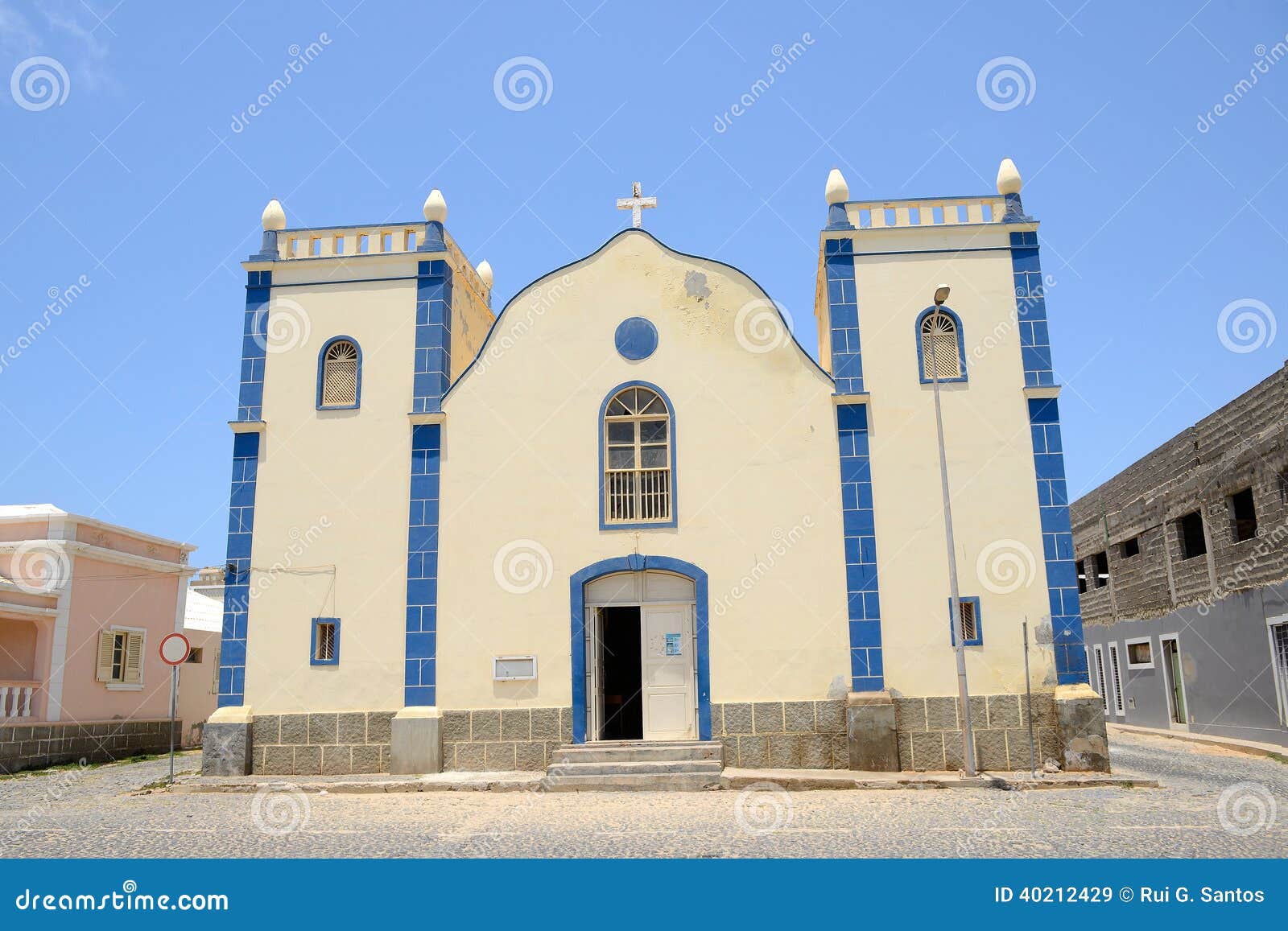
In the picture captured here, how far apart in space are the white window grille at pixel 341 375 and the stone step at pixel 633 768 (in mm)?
6612

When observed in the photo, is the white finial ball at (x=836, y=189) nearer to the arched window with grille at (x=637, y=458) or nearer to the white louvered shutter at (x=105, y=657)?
the arched window with grille at (x=637, y=458)

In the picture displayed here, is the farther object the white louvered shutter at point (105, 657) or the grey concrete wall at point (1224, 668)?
the white louvered shutter at point (105, 657)

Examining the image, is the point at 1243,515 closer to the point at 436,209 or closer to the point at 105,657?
the point at 436,209

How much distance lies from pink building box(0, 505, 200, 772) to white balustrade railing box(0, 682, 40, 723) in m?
0.02

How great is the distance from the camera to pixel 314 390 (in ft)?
53.8

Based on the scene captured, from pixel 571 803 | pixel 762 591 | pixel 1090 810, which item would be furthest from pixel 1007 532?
pixel 571 803

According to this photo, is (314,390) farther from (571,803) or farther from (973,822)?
(973,822)

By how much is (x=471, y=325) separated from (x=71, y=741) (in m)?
11.1

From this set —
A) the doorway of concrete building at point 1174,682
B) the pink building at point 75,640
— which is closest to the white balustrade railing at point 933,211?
the doorway of concrete building at point 1174,682

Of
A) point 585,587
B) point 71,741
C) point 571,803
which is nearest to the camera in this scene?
point 571,803

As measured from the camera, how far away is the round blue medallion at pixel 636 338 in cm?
1602

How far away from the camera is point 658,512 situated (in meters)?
15.6

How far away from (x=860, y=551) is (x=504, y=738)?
5.79 m

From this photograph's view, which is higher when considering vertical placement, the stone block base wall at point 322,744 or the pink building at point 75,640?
the pink building at point 75,640
